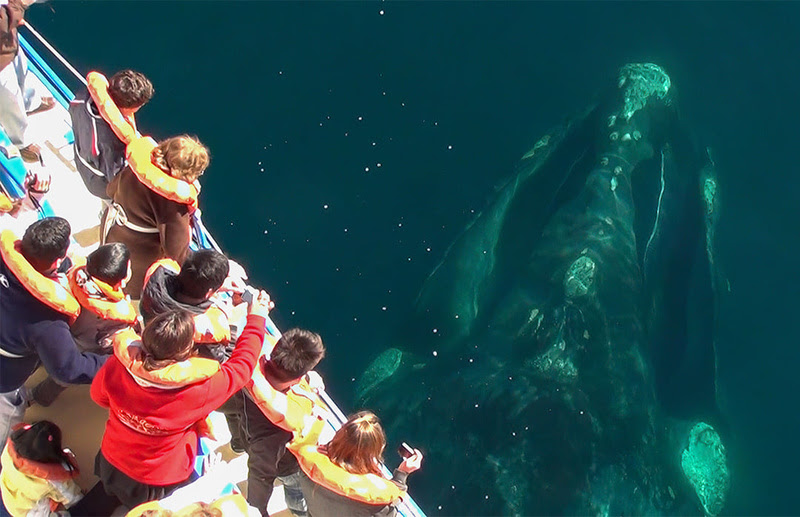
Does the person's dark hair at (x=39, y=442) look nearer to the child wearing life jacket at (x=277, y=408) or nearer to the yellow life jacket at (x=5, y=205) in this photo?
the child wearing life jacket at (x=277, y=408)

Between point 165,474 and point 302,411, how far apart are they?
92 cm

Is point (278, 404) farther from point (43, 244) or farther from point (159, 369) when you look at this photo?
point (43, 244)

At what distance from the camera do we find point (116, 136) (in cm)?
648

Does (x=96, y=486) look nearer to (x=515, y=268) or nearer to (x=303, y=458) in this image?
(x=303, y=458)

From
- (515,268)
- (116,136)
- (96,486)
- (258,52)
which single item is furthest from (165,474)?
(258,52)

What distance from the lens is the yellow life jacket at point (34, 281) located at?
520 centimetres

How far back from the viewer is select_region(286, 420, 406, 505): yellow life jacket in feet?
17.1

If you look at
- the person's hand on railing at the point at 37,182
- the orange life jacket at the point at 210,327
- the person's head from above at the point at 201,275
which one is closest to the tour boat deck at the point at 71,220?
the person's hand on railing at the point at 37,182

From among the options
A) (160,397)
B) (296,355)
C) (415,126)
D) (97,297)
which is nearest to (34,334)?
(97,297)

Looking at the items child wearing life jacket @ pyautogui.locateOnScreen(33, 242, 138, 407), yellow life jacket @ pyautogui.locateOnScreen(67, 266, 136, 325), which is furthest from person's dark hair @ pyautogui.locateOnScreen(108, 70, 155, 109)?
yellow life jacket @ pyautogui.locateOnScreen(67, 266, 136, 325)

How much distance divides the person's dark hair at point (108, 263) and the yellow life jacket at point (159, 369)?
28.5 inches

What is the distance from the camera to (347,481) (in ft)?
17.1

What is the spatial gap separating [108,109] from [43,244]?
4.93ft

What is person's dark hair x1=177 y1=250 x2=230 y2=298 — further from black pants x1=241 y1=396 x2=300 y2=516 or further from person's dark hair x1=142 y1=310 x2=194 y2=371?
black pants x1=241 y1=396 x2=300 y2=516
